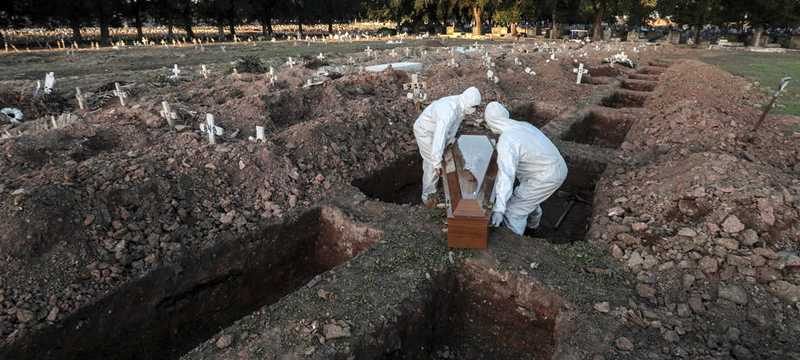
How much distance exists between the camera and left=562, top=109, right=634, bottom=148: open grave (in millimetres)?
8969

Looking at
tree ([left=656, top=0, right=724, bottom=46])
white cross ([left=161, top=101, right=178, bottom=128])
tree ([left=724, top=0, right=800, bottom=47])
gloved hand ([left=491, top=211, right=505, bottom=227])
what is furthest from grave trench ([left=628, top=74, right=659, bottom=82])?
tree ([left=724, top=0, right=800, bottom=47])

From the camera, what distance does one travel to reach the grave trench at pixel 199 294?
376cm

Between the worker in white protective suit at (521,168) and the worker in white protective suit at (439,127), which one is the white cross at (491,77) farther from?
the worker in white protective suit at (521,168)

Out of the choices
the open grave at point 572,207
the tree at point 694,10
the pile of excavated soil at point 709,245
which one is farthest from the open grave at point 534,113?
the tree at point 694,10

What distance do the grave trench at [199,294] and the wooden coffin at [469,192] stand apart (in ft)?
3.06

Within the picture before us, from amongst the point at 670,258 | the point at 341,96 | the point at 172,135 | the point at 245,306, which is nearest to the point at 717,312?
the point at 670,258

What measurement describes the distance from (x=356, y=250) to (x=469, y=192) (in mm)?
1535

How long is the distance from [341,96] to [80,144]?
15.2ft

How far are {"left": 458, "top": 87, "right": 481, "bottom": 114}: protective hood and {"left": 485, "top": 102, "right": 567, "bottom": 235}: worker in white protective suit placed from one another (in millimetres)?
200

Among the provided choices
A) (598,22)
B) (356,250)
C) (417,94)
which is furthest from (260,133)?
(598,22)

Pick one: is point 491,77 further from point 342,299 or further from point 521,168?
point 342,299

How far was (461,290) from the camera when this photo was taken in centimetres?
418

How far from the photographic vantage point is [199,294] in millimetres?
4523

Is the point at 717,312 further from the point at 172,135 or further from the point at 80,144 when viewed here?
the point at 80,144
